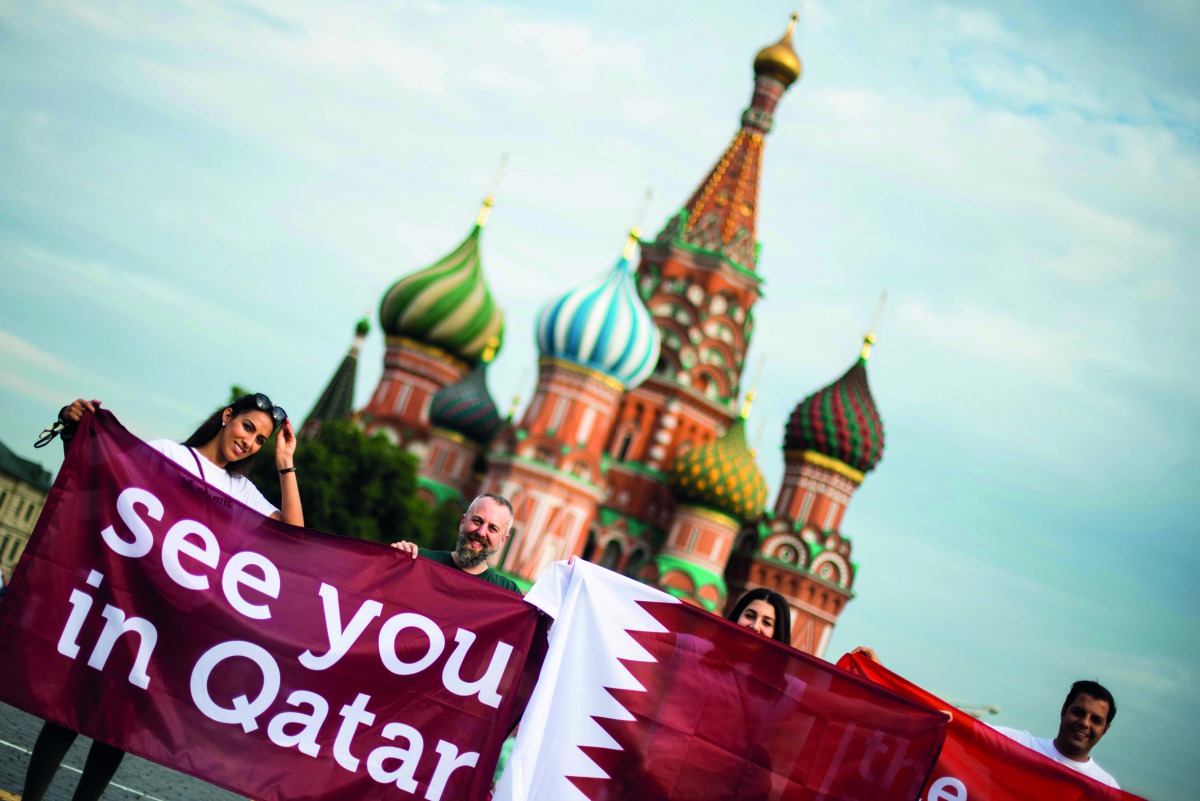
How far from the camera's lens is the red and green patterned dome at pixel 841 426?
4781cm

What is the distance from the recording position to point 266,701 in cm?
525

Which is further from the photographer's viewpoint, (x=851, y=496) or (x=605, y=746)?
(x=851, y=496)

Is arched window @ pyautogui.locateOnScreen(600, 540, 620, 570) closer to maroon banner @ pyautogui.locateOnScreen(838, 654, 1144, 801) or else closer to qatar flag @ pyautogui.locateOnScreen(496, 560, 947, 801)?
maroon banner @ pyautogui.locateOnScreen(838, 654, 1144, 801)

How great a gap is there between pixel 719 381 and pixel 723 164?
27.7ft

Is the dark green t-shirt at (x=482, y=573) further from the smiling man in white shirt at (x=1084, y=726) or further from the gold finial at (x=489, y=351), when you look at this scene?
the gold finial at (x=489, y=351)

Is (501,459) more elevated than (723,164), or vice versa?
(723,164)

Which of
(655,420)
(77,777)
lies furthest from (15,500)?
(77,777)

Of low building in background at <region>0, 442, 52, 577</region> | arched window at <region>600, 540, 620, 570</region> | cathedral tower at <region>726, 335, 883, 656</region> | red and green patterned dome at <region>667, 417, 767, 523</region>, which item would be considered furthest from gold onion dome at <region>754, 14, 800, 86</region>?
low building in background at <region>0, 442, 52, 577</region>

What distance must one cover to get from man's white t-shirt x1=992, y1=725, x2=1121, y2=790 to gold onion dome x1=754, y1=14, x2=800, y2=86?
1892 inches

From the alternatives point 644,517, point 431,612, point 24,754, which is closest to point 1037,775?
point 431,612

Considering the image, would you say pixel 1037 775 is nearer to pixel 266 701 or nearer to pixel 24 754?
pixel 266 701

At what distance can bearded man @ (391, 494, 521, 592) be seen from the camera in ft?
17.7

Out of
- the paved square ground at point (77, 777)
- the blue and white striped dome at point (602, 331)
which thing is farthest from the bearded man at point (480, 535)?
the blue and white striped dome at point (602, 331)

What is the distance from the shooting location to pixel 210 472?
17.4 feet
